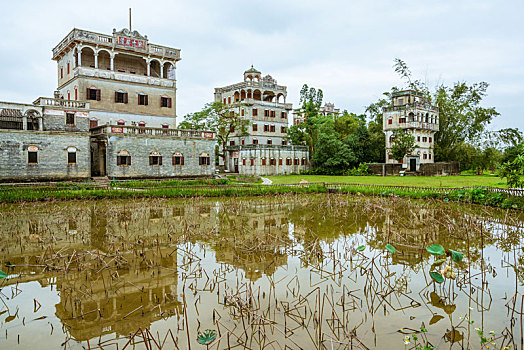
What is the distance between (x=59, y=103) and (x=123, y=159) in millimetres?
6105

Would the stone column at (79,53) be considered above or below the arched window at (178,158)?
above

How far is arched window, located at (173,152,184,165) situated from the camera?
106ft

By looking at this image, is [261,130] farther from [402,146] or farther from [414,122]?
[414,122]

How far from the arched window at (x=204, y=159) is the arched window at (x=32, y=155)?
12.9m

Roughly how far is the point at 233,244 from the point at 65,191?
1410cm

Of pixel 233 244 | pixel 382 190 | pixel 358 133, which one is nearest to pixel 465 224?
pixel 233 244

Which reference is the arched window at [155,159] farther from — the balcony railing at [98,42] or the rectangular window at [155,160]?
the balcony railing at [98,42]

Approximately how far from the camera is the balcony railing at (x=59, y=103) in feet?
87.5

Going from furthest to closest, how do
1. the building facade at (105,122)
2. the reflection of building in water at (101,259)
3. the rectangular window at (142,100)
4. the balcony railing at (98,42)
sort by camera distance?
the rectangular window at (142,100) < the balcony railing at (98,42) < the building facade at (105,122) < the reflection of building in water at (101,259)

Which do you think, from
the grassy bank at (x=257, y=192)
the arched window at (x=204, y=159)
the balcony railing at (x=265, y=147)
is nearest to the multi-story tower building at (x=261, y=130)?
the balcony railing at (x=265, y=147)

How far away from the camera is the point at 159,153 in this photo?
31328mm

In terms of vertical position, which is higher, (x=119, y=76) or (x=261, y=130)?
(x=119, y=76)

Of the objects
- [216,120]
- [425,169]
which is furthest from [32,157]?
[425,169]

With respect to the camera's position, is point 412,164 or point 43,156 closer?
point 43,156
